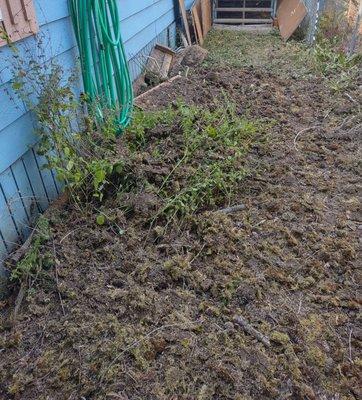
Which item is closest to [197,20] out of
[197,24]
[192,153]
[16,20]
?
[197,24]

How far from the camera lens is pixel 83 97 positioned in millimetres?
2637

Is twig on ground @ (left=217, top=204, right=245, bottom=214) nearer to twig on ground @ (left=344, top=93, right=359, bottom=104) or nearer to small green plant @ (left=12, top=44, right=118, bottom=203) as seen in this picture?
→ small green plant @ (left=12, top=44, right=118, bottom=203)

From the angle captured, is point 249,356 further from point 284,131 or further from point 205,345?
point 284,131

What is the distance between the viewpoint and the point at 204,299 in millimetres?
1908

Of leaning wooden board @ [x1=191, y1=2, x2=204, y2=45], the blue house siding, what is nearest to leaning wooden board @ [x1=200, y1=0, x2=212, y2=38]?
leaning wooden board @ [x1=191, y1=2, x2=204, y2=45]

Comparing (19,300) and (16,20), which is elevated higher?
(16,20)

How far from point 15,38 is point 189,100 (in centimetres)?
217

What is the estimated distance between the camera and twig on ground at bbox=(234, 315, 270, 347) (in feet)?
5.59

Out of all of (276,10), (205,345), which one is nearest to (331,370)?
(205,345)

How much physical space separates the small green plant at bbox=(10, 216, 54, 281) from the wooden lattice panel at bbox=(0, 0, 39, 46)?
1031 mm

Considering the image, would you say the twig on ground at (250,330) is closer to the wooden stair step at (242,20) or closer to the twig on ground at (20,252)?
the twig on ground at (20,252)

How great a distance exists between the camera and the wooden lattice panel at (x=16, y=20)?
1.98m

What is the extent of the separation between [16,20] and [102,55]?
0.96 meters

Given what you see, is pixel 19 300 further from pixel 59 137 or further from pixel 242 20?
pixel 242 20
